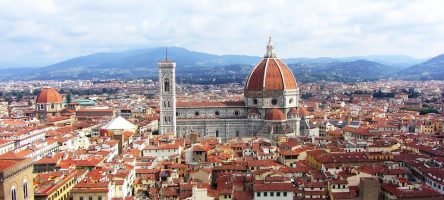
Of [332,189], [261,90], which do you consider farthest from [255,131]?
[332,189]

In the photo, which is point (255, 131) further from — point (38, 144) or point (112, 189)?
point (112, 189)

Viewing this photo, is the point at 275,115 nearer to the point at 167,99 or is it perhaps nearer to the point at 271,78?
the point at 271,78

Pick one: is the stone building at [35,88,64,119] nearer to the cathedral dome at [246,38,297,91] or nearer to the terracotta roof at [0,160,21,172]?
the cathedral dome at [246,38,297,91]

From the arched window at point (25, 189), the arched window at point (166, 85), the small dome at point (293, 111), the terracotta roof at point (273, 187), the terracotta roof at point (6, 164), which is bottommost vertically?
the terracotta roof at point (273, 187)

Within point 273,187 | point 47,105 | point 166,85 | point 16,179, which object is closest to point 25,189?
point 16,179

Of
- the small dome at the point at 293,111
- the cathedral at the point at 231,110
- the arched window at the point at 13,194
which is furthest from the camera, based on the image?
the cathedral at the point at 231,110

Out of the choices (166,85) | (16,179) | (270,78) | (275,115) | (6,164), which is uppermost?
(270,78)

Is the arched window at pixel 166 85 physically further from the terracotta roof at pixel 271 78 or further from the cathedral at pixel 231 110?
the terracotta roof at pixel 271 78

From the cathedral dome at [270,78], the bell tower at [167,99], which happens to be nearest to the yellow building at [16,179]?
the bell tower at [167,99]
